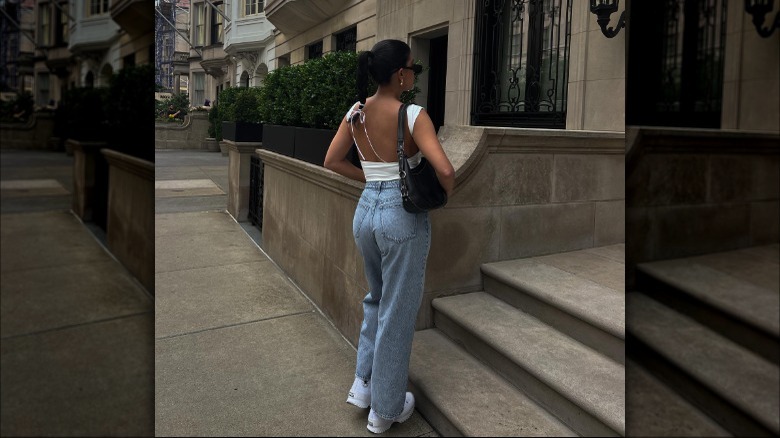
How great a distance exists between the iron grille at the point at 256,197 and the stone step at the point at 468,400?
4.51 feet

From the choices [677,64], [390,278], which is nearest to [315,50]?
[390,278]

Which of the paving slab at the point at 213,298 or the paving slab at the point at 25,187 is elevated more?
the paving slab at the point at 25,187

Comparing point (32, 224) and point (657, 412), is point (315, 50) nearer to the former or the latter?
point (32, 224)

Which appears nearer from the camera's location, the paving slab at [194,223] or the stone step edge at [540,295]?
the stone step edge at [540,295]

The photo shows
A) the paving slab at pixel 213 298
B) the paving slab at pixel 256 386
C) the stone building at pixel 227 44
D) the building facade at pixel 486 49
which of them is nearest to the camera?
the building facade at pixel 486 49

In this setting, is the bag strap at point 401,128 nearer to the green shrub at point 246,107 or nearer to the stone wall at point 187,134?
the green shrub at point 246,107

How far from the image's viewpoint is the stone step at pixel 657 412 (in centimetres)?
68

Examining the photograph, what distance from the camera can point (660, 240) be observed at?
69 centimetres

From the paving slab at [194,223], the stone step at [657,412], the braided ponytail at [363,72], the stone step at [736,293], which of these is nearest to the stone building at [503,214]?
the braided ponytail at [363,72]

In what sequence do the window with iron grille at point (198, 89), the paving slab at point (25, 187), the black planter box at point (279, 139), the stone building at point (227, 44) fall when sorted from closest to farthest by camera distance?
1. the paving slab at point (25, 187)
2. the stone building at point (227, 44)
3. the window with iron grille at point (198, 89)
4. the black planter box at point (279, 139)

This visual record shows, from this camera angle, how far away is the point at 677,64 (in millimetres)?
706

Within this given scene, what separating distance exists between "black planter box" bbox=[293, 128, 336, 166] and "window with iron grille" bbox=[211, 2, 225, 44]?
58cm

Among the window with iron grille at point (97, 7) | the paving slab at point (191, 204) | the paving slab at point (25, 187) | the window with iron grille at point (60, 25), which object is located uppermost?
the window with iron grille at point (97, 7)

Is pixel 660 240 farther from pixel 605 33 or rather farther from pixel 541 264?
pixel 541 264
